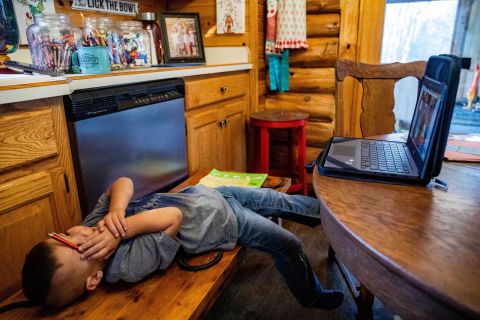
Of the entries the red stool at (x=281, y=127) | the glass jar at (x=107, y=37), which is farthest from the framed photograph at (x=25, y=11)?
the red stool at (x=281, y=127)

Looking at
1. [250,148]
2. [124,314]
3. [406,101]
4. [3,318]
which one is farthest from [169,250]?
[406,101]

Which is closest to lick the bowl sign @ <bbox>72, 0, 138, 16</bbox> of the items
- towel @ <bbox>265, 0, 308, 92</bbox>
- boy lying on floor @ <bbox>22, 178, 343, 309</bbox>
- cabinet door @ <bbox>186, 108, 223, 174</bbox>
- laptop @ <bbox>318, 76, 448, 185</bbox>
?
cabinet door @ <bbox>186, 108, 223, 174</bbox>

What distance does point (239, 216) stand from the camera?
1.24 m

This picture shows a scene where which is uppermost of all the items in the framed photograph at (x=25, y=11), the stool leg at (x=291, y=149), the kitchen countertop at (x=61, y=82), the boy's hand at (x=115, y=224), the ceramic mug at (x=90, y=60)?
the framed photograph at (x=25, y=11)

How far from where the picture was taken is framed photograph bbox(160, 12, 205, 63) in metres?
2.15

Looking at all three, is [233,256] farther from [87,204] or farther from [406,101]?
[406,101]

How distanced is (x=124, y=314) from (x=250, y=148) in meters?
1.91

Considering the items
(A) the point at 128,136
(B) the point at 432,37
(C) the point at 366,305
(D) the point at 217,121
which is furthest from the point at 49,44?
(B) the point at 432,37

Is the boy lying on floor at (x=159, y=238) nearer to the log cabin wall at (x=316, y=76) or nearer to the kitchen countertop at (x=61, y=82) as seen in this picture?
the kitchen countertop at (x=61, y=82)

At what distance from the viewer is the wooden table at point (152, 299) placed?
0.86m

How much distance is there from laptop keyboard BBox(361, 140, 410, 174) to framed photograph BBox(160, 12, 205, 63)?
1.47 meters

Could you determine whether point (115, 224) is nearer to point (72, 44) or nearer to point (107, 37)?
point (72, 44)

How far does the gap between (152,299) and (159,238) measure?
0.16 metres

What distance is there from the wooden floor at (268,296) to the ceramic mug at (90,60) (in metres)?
1.01
